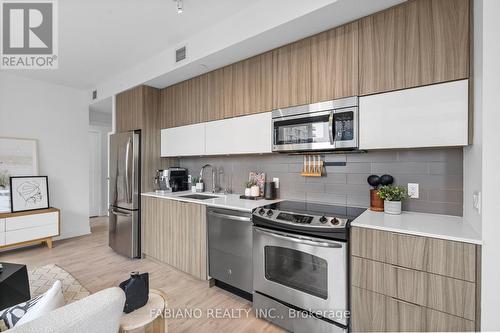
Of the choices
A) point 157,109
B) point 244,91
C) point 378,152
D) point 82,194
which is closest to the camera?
point 378,152

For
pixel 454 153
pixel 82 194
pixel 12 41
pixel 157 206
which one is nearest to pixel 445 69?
pixel 454 153

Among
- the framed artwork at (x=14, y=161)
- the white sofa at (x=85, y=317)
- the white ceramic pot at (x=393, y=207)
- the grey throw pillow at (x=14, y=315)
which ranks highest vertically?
the framed artwork at (x=14, y=161)

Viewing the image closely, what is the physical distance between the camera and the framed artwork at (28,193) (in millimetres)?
3615

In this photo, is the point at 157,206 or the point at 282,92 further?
the point at 157,206

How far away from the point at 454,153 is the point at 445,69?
65 cm

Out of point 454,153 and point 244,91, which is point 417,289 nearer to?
point 454,153

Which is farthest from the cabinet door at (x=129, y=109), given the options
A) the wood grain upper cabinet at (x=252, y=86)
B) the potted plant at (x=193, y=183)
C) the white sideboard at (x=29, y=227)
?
the white sideboard at (x=29, y=227)

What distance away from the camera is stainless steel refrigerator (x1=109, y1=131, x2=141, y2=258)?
3.39 m

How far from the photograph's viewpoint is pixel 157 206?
10.5 feet

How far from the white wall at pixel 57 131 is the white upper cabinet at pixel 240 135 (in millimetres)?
3084

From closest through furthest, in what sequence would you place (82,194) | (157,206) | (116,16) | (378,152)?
(378,152) → (116,16) → (157,206) → (82,194)

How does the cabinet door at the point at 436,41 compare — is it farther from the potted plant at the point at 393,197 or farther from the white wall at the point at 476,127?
the potted plant at the point at 393,197

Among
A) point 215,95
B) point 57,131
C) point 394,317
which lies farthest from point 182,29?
point 57,131

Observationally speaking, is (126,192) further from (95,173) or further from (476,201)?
(476,201)
